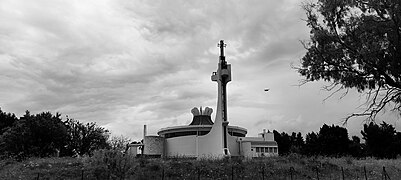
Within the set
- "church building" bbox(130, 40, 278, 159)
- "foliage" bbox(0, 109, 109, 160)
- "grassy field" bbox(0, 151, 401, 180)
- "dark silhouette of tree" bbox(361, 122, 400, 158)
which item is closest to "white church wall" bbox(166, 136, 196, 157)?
"church building" bbox(130, 40, 278, 159)

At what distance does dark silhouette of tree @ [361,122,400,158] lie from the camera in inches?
1908

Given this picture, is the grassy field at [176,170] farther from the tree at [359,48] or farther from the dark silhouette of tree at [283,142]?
the dark silhouette of tree at [283,142]

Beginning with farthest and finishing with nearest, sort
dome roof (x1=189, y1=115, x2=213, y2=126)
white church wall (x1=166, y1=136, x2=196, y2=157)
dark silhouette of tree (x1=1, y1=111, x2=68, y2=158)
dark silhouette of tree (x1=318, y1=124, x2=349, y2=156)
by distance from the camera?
dark silhouette of tree (x1=318, y1=124, x2=349, y2=156), dome roof (x1=189, y1=115, x2=213, y2=126), white church wall (x1=166, y1=136, x2=196, y2=157), dark silhouette of tree (x1=1, y1=111, x2=68, y2=158)

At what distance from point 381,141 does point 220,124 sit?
24.8m

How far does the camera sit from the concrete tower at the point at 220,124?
39719 millimetres

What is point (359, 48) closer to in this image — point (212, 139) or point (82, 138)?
point (212, 139)

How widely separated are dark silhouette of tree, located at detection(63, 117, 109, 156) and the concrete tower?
12.7m

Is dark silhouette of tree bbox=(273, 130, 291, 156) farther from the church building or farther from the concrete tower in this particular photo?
the concrete tower

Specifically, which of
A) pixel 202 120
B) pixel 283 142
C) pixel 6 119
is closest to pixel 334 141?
pixel 283 142

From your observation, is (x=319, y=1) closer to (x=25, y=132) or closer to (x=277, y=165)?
(x=277, y=165)

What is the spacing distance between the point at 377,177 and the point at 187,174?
9.73 m

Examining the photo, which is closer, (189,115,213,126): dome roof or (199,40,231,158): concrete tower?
(199,40,231,158): concrete tower

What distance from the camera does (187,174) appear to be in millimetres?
19984

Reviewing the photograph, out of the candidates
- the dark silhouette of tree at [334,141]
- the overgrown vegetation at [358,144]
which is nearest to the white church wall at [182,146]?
the overgrown vegetation at [358,144]
